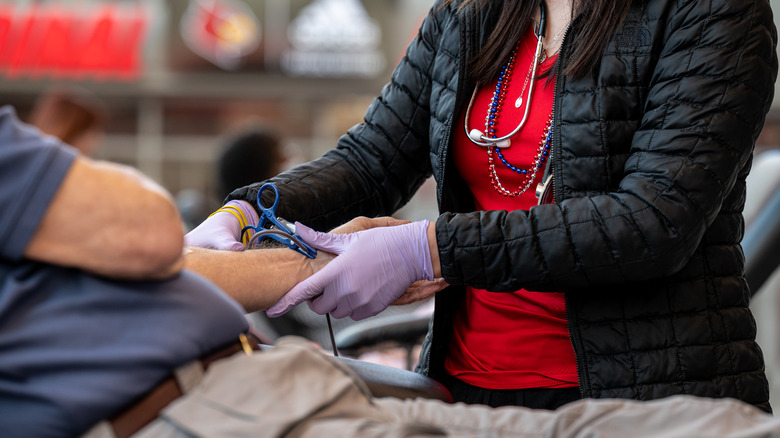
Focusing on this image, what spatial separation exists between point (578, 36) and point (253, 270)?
0.61 metres

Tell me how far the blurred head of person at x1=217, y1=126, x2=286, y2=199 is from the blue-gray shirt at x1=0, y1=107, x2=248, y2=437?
2.98m

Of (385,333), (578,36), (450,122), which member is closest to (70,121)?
(450,122)

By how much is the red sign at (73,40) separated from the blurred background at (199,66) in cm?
1

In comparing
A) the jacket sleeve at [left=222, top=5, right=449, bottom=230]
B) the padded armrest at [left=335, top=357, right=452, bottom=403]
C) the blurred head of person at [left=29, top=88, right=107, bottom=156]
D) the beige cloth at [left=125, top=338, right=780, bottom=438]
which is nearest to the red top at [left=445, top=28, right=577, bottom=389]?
the jacket sleeve at [left=222, top=5, right=449, bottom=230]

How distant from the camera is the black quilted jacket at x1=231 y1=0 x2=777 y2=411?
1016 mm

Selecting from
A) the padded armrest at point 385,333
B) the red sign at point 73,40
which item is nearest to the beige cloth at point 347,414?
the padded armrest at point 385,333

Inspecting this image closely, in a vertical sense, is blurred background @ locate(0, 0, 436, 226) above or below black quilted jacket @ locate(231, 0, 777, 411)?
below

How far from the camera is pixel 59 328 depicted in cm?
63

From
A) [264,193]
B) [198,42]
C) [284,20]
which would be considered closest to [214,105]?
[198,42]

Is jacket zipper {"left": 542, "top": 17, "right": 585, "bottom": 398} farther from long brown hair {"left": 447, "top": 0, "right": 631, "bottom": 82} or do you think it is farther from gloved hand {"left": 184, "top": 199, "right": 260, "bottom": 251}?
gloved hand {"left": 184, "top": 199, "right": 260, "bottom": 251}

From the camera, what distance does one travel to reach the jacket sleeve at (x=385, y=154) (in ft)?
4.43

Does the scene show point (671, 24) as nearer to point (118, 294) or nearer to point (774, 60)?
point (774, 60)

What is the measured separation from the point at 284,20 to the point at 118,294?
8.58 metres

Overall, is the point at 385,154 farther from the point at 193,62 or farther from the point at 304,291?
the point at 193,62
